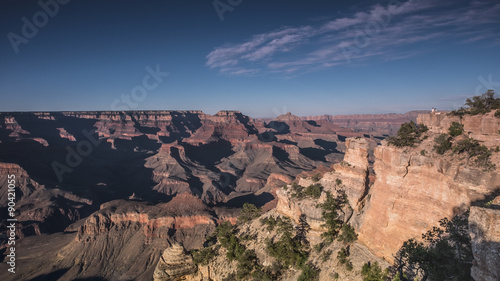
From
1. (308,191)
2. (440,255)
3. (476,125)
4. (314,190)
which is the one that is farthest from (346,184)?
(476,125)

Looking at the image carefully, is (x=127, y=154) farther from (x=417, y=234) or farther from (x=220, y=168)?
(x=417, y=234)

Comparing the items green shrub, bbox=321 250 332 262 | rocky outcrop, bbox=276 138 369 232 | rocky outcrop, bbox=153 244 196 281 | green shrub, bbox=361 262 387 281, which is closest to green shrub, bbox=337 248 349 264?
green shrub, bbox=321 250 332 262

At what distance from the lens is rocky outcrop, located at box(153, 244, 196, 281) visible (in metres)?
26.6

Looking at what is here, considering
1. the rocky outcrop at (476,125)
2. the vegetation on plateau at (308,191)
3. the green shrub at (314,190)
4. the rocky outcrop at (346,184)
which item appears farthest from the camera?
the vegetation on plateau at (308,191)

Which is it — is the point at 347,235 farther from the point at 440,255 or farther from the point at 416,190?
the point at 440,255

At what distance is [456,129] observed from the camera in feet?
60.1

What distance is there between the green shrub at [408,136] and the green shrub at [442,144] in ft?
5.11

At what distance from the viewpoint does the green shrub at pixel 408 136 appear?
2031 cm

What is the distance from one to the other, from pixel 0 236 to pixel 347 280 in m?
87.2

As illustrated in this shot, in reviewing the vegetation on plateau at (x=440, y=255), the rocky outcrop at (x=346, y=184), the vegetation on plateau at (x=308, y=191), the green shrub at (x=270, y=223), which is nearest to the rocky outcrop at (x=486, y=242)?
the vegetation on plateau at (x=440, y=255)

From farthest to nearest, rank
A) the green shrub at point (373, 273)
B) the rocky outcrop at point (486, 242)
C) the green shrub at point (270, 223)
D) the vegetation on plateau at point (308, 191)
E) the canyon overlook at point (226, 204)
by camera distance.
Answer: the green shrub at point (270, 223)
the vegetation on plateau at point (308, 191)
the green shrub at point (373, 273)
the canyon overlook at point (226, 204)
the rocky outcrop at point (486, 242)

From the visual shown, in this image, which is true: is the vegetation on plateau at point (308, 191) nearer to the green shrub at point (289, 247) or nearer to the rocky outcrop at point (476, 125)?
the green shrub at point (289, 247)

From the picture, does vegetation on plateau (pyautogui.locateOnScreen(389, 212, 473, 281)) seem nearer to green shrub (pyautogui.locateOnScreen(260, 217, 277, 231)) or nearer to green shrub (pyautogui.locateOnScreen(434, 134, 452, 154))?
green shrub (pyautogui.locateOnScreen(434, 134, 452, 154))

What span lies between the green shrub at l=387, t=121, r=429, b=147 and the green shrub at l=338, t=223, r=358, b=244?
9173 millimetres
